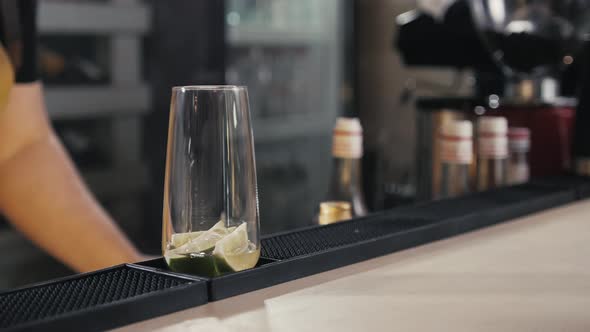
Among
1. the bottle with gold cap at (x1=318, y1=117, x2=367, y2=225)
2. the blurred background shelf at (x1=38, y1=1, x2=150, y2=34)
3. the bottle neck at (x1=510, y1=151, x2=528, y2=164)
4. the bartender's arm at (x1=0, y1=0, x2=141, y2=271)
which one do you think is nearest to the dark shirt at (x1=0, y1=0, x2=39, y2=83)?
the bartender's arm at (x1=0, y1=0, x2=141, y2=271)

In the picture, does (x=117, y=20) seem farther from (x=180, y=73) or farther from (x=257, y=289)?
(x=257, y=289)

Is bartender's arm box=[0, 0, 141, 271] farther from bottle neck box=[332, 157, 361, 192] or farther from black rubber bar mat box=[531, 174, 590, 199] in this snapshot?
black rubber bar mat box=[531, 174, 590, 199]

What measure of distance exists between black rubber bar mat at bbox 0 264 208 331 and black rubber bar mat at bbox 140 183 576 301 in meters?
0.03

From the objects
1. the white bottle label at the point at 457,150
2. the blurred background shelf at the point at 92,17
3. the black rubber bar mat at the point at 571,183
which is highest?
the blurred background shelf at the point at 92,17

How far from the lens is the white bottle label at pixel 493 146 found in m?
Result: 1.30

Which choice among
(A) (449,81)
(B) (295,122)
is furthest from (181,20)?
(A) (449,81)

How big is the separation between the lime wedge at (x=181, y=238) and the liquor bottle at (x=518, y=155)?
0.89 m

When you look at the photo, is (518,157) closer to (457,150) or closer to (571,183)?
(571,183)

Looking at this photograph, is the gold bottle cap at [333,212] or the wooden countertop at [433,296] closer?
the wooden countertop at [433,296]

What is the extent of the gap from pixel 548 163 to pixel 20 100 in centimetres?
106

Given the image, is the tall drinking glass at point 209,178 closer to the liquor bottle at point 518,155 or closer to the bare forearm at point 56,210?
the bare forearm at point 56,210

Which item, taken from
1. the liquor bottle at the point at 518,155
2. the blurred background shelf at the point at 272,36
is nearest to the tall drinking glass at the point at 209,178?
the liquor bottle at the point at 518,155

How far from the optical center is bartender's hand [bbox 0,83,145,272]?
1.26 m

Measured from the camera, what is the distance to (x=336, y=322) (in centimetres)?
62
